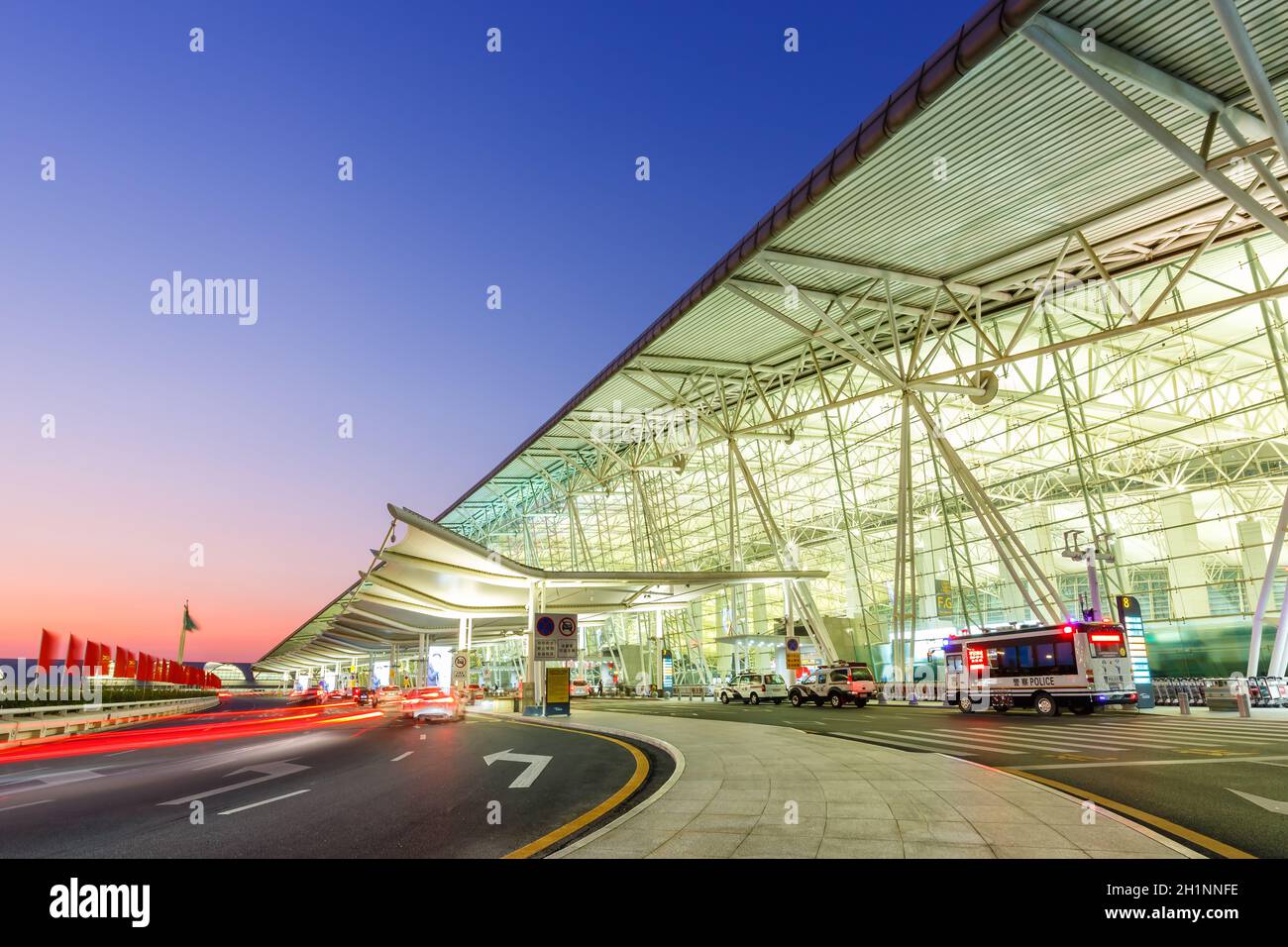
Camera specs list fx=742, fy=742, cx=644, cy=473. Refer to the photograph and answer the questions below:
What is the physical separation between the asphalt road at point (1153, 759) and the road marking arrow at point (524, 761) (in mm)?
6414

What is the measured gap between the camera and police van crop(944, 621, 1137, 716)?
22.7 meters

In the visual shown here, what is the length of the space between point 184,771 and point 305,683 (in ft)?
397

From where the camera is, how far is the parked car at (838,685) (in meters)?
32.2

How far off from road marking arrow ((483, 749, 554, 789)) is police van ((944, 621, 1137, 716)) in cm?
1786

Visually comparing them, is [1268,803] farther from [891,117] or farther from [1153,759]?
[891,117]

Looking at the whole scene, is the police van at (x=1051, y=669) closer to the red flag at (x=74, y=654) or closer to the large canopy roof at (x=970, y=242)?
the large canopy roof at (x=970, y=242)

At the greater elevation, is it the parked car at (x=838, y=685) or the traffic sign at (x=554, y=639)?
the traffic sign at (x=554, y=639)

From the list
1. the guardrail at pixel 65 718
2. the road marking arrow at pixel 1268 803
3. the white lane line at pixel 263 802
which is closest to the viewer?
the road marking arrow at pixel 1268 803

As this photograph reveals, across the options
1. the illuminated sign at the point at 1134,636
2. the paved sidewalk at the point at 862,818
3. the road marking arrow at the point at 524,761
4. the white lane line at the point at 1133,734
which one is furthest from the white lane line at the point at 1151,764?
the illuminated sign at the point at 1134,636

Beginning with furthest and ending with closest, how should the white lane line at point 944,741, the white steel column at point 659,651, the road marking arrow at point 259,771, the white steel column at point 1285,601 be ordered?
the white steel column at point 659,651
the white steel column at point 1285,601
the white lane line at point 944,741
the road marking arrow at point 259,771

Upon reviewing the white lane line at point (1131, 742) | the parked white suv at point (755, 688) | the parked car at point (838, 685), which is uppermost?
the white lane line at point (1131, 742)

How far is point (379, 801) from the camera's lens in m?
8.55

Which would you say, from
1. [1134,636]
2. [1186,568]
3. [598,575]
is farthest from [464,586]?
[1186,568]
